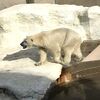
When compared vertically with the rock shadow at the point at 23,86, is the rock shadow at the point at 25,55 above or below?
below

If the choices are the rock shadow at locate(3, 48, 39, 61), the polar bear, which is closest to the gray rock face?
the rock shadow at locate(3, 48, 39, 61)

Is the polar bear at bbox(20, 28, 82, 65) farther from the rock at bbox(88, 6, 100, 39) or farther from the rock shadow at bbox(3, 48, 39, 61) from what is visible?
the rock at bbox(88, 6, 100, 39)

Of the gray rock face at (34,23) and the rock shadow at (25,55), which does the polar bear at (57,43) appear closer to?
the gray rock face at (34,23)

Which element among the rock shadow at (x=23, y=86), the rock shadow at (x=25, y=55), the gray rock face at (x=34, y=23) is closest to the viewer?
the rock shadow at (x=23, y=86)

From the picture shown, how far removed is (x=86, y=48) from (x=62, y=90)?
10.2ft

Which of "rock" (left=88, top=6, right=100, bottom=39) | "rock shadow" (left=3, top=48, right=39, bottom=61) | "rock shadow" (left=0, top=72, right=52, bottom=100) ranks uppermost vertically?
"rock shadow" (left=0, top=72, right=52, bottom=100)

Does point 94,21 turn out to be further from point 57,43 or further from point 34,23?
point 57,43

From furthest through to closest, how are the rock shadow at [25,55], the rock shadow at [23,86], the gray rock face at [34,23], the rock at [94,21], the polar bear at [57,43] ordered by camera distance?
the rock at [94,21] < the gray rock face at [34,23] < the rock shadow at [25,55] < the polar bear at [57,43] < the rock shadow at [23,86]

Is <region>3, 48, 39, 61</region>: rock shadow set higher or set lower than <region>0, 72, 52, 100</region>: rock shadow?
lower

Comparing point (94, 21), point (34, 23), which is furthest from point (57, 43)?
point (34, 23)

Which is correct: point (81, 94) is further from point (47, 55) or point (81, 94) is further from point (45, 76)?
point (47, 55)

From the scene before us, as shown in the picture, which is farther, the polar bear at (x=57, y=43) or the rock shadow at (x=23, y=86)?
the polar bear at (x=57, y=43)

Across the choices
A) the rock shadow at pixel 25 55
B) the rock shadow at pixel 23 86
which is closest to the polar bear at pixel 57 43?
the rock shadow at pixel 25 55

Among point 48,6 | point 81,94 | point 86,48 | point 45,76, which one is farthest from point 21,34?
point 81,94
